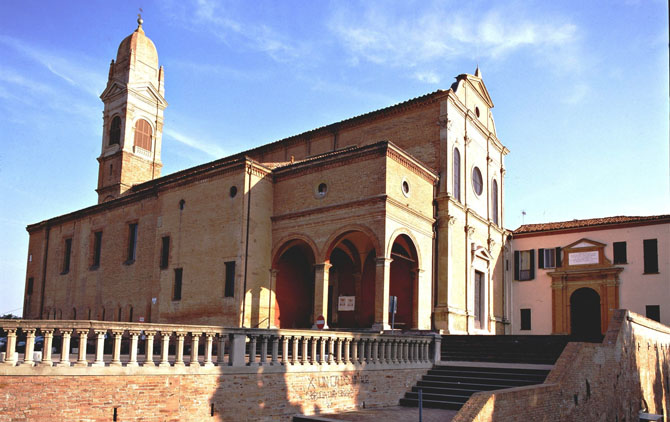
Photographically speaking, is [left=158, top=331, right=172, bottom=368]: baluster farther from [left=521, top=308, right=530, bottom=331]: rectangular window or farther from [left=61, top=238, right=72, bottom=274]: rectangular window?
[left=61, top=238, right=72, bottom=274]: rectangular window

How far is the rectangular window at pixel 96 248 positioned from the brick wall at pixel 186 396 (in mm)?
21943

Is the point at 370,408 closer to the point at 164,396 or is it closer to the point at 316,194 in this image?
the point at 164,396

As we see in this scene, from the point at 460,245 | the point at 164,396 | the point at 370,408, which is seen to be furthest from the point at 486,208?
the point at 164,396

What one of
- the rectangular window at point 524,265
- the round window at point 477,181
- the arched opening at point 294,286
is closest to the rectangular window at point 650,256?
the rectangular window at point 524,265

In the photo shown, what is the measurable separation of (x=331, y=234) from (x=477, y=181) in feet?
32.5

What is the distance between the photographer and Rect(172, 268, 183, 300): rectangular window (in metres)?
26.3

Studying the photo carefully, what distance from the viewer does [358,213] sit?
2288 centimetres

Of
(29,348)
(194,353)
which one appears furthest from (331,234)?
(29,348)

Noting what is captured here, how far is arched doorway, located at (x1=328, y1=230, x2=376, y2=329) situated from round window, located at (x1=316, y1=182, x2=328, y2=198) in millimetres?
2518

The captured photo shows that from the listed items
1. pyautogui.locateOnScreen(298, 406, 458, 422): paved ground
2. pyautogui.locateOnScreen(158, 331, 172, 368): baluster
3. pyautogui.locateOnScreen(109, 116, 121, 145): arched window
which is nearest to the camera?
pyautogui.locateOnScreen(158, 331, 172, 368): baluster

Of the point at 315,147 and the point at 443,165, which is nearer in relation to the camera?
the point at 443,165

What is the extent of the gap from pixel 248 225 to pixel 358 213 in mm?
4562

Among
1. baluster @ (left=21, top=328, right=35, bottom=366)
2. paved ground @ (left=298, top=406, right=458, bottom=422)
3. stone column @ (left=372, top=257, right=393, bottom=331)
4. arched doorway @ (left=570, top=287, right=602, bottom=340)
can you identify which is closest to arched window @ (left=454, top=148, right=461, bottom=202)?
stone column @ (left=372, top=257, right=393, bottom=331)

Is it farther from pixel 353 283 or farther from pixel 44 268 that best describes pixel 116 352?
pixel 44 268
